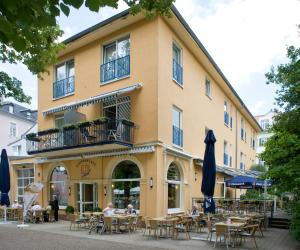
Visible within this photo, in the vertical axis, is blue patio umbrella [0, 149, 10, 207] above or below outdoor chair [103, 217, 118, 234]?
above

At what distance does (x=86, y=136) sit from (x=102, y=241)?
669cm

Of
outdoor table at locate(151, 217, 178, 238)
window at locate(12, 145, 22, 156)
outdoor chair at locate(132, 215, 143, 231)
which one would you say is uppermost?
window at locate(12, 145, 22, 156)

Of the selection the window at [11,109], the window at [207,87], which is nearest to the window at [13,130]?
the window at [11,109]

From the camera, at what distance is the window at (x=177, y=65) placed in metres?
19.8

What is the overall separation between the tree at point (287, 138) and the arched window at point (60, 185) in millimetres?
11809

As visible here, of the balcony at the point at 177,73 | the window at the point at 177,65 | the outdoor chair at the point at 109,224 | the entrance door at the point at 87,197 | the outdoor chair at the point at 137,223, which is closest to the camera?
the outdoor chair at the point at 109,224

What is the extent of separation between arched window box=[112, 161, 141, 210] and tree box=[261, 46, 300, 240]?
6518 millimetres

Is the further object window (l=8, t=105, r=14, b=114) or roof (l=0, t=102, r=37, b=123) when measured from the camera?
roof (l=0, t=102, r=37, b=123)

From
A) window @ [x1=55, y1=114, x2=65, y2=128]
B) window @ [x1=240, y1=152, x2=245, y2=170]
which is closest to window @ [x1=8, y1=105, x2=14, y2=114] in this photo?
window @ [x1=55, y1=114, x2=65, y2=128]

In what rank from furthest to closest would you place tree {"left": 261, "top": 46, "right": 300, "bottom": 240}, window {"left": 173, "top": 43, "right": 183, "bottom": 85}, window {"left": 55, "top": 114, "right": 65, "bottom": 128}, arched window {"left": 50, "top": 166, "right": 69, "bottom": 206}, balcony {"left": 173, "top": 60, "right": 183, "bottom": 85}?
window {"left": 55, "top": 114, "right": 65, "bottom": 128} < arched window {"left": 50, "top": 166, "right": 69, "bottom": 206} < window {"left": 173, "top": 43, "right": 183, "bottom": 85} < balcony {"left": 173, "top": 60, "right": 183, "bottom": 85} < tree {"left": 261, "top": 46, "right": 300, "bottom": 240}

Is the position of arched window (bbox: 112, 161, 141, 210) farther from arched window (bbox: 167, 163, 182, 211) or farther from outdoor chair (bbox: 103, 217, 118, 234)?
outdoor chair (bbox: 103, 217, 118, 234)

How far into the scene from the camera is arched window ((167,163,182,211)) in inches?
752

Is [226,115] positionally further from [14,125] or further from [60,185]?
[14,125]

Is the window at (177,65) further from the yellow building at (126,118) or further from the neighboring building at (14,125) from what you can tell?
the neighboring building at (14,125)
